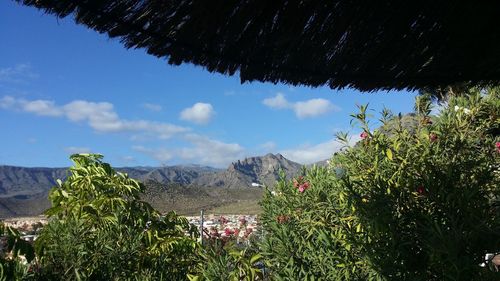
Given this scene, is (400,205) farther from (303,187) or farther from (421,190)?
(303,187)

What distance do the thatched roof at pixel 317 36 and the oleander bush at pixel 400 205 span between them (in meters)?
0.83

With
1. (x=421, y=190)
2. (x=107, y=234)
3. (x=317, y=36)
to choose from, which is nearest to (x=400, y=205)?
(x=421, y=190)

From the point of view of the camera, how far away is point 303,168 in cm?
466

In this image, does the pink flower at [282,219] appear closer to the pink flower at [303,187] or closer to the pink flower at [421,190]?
the pink flower at [303,187]

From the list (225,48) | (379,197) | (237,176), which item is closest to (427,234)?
(379,197)

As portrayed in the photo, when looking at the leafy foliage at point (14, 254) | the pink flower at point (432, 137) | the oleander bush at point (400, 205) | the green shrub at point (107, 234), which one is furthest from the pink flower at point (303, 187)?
the leafy foliage at point (14, 254)

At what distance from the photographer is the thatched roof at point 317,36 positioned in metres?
1.57

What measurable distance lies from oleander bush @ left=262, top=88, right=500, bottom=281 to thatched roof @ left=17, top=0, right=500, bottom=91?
0.83 metres

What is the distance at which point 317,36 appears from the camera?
1872 mm

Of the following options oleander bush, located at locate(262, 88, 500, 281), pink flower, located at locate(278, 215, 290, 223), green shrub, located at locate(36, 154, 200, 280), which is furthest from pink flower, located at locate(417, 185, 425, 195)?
green shrub, located at locate(36, 154, 200, 280)

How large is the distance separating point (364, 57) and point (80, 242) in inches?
86.3

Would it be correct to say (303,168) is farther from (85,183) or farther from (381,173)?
(85,183)

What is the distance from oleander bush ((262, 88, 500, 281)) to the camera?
2.55m

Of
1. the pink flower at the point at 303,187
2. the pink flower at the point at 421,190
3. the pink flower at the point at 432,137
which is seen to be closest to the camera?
the pink flower at the point at 421,190
